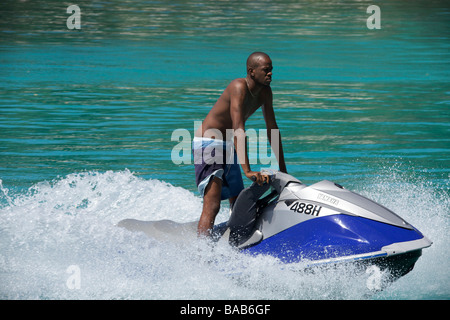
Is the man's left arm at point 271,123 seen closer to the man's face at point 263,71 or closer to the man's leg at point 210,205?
the man's face at point 263,71

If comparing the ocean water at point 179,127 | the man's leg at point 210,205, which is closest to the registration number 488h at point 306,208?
the ocean water at point 179,127

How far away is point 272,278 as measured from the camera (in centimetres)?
486

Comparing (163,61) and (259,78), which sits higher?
(259,78)

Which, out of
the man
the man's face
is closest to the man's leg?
the man

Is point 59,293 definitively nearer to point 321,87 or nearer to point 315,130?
point 315,130

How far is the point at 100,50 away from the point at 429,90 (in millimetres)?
8463

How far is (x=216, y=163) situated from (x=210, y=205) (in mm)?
290

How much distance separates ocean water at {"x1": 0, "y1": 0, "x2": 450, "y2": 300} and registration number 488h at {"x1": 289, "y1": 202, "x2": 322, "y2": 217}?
380 mm

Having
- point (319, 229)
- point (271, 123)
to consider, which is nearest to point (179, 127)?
point (271, 123)

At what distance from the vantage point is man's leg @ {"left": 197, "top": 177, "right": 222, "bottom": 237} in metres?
5.12

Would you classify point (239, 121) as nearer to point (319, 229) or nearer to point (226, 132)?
point (226, 132)

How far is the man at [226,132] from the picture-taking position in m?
4.99
